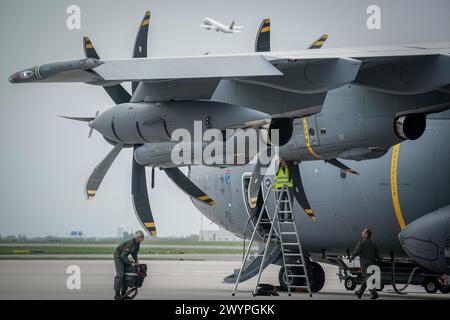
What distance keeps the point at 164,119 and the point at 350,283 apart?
398 inches

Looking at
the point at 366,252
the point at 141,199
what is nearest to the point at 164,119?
the point at 141,199

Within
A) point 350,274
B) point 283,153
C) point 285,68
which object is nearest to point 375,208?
point 283,153

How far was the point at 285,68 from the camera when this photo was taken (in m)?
14.8

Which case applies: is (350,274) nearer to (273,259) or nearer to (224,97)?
(273,259)

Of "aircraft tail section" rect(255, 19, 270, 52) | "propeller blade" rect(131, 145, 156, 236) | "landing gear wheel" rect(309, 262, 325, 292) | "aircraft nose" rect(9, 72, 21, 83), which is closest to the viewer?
"aircraft nose" rect(9, 72, 21, 83)

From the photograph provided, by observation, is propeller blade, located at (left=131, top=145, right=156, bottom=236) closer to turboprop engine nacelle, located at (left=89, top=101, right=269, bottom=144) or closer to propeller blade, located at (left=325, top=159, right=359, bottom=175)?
turboprop engine nacelle, located at (left=89, top=101, right=269, bottom=144)

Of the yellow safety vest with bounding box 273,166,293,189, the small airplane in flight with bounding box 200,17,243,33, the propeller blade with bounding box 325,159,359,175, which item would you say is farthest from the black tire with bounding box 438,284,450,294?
the small airplane in flight with bounding box 200,17,243,33

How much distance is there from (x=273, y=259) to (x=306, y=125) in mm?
5736

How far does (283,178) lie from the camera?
2031 centimetres

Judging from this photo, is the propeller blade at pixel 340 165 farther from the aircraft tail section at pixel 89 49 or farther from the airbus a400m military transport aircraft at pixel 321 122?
the aircraft tail section at pixel 89 49

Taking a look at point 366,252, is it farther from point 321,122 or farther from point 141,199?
point 141,199

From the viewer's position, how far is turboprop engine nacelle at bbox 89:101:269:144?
54.5 feet

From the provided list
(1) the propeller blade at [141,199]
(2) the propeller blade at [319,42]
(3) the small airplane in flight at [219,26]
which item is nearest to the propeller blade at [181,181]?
(1) the propeller blade at [141,199]

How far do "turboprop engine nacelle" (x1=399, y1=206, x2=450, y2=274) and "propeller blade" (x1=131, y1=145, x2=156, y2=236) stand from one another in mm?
5374
